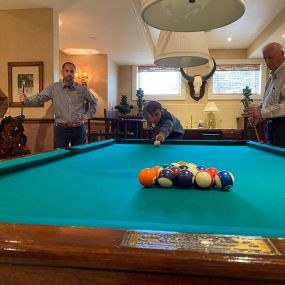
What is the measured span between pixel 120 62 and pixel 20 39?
136 inches

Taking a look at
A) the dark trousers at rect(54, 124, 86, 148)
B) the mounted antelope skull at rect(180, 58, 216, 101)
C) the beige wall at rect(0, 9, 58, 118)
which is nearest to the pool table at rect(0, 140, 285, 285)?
the dark trousers at rect(54, 124, 86, 148)

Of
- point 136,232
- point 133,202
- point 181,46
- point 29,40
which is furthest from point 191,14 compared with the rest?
point 29,40

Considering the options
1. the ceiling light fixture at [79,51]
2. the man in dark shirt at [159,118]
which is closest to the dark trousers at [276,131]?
the man in dark shirt at [159,118]

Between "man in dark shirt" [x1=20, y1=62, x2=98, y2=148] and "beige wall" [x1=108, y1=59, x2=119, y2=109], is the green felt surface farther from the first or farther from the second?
"beige wall" [x1=108, y1=59, x2=119, y2=109]

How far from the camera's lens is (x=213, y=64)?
721 centimetres

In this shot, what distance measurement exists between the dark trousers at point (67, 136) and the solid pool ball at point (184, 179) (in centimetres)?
289

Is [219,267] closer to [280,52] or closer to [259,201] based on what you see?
[259,201]

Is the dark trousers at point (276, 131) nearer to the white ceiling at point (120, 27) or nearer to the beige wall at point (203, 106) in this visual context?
the white ceiling at point (120, 27)

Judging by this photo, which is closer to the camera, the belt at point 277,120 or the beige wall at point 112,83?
the belt at point 277,120

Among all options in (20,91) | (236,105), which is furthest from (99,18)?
(236,105)

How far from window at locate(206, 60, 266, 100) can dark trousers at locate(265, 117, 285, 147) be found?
418 cm

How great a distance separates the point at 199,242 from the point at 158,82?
23.9 feet

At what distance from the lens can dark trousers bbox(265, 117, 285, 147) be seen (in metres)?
3.05

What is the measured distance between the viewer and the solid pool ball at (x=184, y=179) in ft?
3.79
